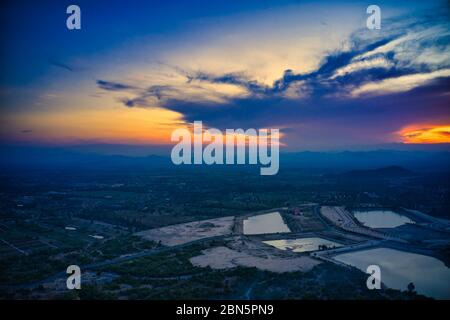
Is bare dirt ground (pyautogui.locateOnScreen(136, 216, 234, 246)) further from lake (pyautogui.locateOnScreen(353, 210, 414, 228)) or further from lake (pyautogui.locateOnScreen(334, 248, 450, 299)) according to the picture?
lake (pyautogui.locateOnScreen(353, 210, 414, 228))

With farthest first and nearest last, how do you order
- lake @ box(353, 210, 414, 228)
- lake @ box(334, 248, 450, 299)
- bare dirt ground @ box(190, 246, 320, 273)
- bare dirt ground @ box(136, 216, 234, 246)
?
lake @ box(353, 210, 414, 228)
bare dirt ground @ box(136, 216, 234, 246)
bare dirt ground @ box(190, 246, 320, 273)
lake @ box(334, 248, 450, 299)

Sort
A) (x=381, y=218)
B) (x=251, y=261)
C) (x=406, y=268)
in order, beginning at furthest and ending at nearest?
1. (x=381, y=218)
2. (x=251, y=261)
3. (x=406, y=268)

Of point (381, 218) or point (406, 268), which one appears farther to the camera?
point (381, 218)

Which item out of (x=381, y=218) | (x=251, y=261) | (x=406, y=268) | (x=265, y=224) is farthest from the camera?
(x=381, y=218)

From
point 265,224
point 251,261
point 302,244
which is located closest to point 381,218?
point 265,224

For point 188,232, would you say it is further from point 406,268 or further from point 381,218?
point 381,218

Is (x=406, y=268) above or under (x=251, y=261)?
under

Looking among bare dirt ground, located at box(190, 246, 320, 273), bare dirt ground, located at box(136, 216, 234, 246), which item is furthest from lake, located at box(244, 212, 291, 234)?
bare dirt ground, located at box(190, 246, 320, 273)
